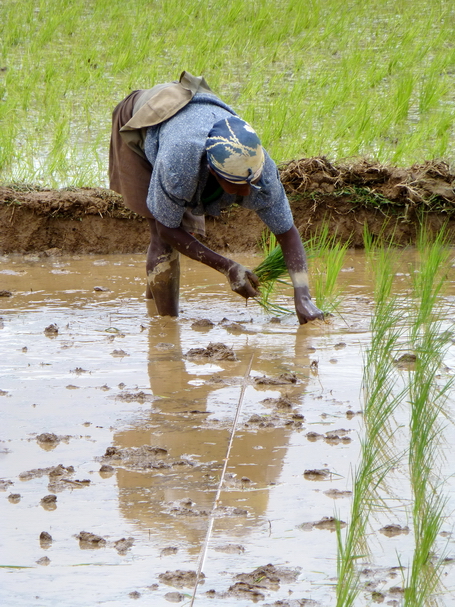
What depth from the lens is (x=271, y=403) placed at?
8.39 ft

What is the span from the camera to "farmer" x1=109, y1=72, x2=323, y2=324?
2.89 meters

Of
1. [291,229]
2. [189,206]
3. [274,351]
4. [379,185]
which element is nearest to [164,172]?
[189,206]

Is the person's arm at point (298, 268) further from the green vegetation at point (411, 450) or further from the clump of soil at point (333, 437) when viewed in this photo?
the clump of soil at point (333, 437)

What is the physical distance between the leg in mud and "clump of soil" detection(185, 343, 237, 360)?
23.3 inches

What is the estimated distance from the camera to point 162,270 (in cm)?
362

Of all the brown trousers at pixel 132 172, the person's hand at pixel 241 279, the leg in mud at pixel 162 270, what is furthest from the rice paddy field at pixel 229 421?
the brown trousers at pixel 132 172

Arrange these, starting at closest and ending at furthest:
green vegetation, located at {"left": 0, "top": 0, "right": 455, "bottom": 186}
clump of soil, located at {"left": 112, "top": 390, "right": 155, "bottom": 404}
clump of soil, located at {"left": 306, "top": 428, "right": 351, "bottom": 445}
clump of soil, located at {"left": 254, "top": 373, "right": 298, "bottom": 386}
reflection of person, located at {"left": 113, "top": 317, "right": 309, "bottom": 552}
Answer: reflection of person, located at {"left": 113, "top": 317, "right": 309, "bottom": 552} → clump of soil, located at {"left": 306, "top": 428, "right": 351, "bottom": 445} → clump of soil, located at {"left": 112, "top": 390, "right": 155, "bottom": 404} → clump of soil, located at {"left": 254, "top": 373, "right": 298, "bottom": 386} → green vegetation, located at {"left": 0, "top": 0, "right": 455, "bottom": 186}

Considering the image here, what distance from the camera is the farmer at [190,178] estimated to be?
9.50ft

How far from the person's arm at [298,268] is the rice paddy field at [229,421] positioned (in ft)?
0.36

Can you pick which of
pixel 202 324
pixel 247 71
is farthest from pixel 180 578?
pixel 247 71

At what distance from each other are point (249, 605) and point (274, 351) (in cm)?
167

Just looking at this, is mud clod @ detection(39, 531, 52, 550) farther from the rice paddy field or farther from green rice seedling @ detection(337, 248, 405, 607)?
green rice seedling @ detection(337, 248, 405, 607)

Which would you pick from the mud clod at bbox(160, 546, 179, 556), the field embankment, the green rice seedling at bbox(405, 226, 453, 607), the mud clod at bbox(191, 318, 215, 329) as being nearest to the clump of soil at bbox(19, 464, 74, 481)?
the mud clod at bbox(160, 546, 179, 556)

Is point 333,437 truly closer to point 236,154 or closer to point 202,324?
point 236,154
